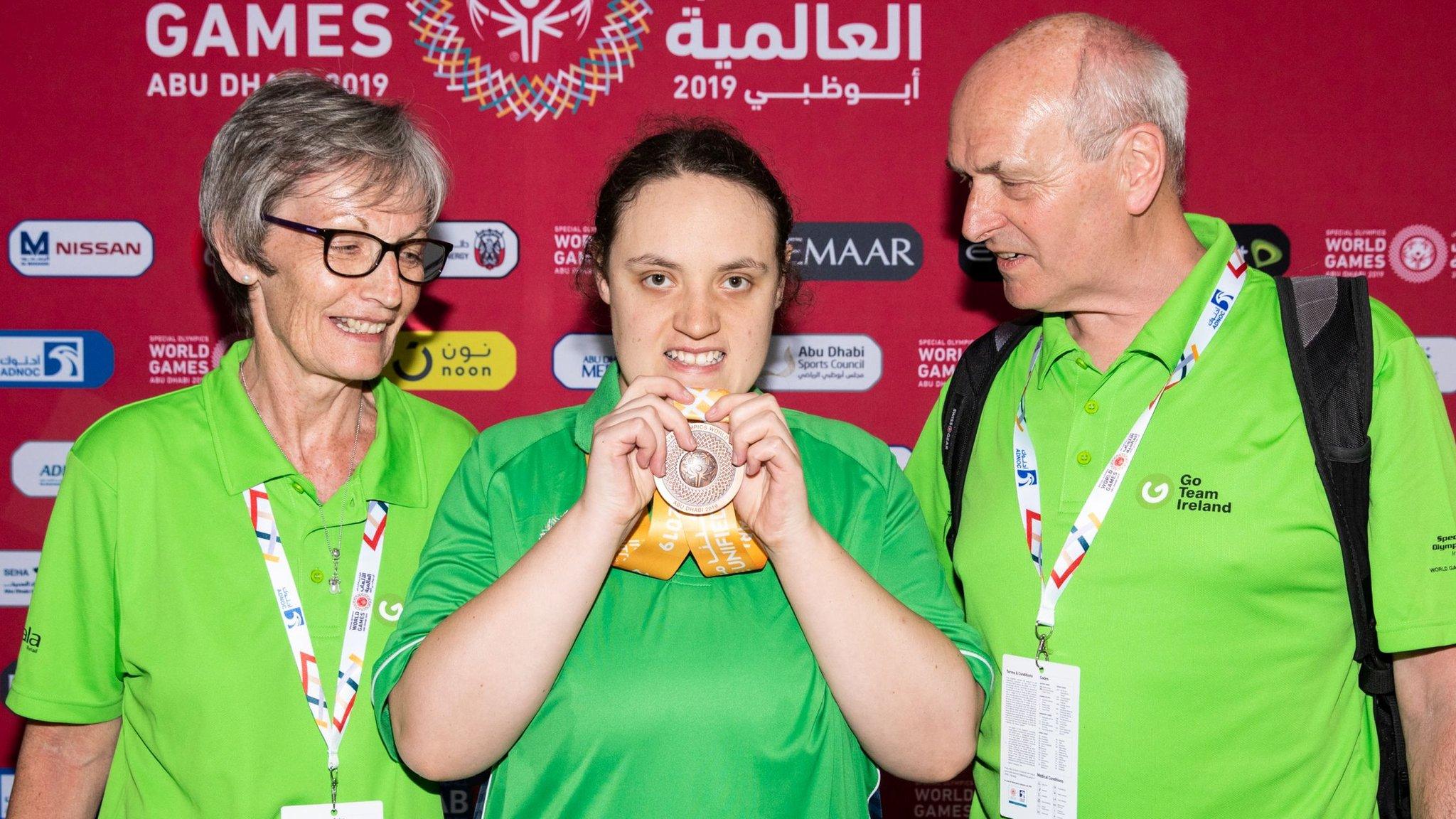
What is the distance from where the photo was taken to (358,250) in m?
1.88

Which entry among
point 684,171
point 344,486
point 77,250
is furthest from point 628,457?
point 77,250

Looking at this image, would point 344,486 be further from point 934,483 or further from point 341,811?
point 934,483

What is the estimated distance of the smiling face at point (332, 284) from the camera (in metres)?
1.86

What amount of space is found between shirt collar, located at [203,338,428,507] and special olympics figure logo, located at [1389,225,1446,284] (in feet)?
8.70

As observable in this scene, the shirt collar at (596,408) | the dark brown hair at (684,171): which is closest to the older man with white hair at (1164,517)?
the dark brown hair at (684,171)

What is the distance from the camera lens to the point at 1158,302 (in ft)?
6.52

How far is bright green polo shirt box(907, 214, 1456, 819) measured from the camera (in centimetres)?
173

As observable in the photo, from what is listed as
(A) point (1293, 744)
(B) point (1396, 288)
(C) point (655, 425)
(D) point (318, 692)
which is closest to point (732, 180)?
(C) point (655, 425)

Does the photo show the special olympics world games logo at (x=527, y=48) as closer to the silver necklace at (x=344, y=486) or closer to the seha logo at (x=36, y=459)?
the silver necklace at (x=344, y=486)

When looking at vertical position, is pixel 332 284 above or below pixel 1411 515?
above

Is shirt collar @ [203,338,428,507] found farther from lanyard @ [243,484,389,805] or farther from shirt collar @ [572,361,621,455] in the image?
shirt collar @ [572,361,621,455]

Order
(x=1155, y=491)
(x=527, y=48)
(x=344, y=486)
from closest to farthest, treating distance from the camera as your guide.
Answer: (x=1155, y=491), (x=344, y=486), (x=527, y=48)

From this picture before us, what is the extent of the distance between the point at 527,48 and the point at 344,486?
5.05ft

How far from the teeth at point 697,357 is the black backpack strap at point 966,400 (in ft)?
2.33
